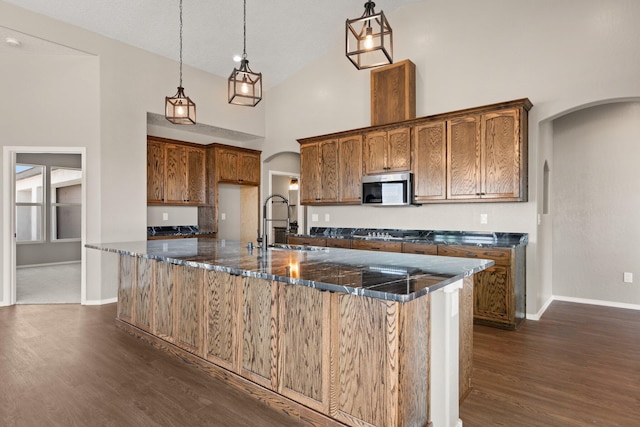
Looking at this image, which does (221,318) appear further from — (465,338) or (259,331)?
(465,338)

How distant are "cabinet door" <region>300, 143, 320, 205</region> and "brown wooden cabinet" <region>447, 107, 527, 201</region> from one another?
208 cm

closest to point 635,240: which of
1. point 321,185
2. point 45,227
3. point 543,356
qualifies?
point 543,356

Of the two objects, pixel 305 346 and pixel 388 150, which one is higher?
pixel 388 150

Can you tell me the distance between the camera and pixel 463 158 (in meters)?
4.29

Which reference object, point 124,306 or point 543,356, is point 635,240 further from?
point 124,306

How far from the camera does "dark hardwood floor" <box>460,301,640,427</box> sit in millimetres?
2154

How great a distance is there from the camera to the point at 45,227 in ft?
26.1

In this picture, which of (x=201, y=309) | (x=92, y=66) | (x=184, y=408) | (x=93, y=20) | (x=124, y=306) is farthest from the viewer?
(x=92, y=66)

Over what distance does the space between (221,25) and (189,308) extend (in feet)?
13.1

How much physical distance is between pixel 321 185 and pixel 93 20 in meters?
3.62

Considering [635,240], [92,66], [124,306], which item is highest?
[92,66]

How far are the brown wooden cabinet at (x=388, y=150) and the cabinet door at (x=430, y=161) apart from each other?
13cm

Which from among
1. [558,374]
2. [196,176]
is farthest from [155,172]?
[558,374]

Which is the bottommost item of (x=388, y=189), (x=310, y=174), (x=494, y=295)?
(x=494, y=295)
